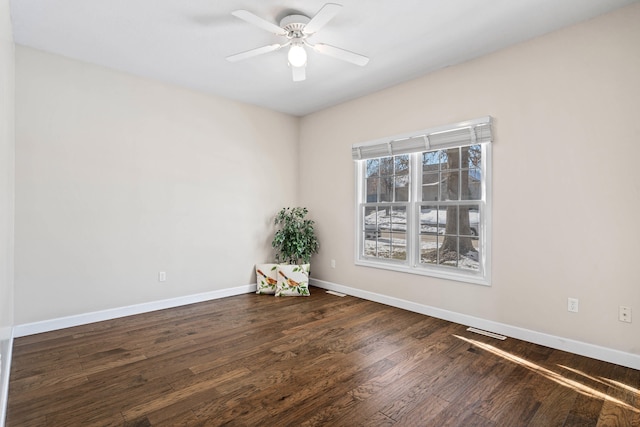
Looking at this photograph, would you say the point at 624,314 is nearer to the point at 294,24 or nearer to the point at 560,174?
the point at 560,174

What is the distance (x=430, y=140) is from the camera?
3.56 m

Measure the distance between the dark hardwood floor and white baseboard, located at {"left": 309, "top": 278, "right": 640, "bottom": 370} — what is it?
0.26ft

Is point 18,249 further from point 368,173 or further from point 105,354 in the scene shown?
point 368,173

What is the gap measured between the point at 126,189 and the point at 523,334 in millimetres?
4253

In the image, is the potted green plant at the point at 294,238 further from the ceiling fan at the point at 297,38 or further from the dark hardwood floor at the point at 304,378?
the ceiling fan at the point at 297,38

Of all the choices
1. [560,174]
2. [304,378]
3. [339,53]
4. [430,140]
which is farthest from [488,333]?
[339,53]

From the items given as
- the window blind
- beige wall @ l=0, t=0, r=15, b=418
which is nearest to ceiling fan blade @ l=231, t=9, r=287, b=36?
beige wall @ l=0, t=0, r=15, b=418

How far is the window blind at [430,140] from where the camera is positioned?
3.18 metres

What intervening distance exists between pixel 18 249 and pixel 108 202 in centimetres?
83

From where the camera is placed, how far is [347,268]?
4.56m

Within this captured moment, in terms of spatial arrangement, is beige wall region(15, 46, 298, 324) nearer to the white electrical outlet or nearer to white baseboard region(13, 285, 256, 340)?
white baseboard region(13, 285, 256, 340)

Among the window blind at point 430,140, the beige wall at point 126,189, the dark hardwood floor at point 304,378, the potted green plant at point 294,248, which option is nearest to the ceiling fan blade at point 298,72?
the window blind at point 430,140

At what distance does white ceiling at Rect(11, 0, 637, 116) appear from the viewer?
2422mm

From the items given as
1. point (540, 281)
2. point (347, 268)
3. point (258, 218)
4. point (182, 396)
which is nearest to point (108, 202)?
point (258, 218)
